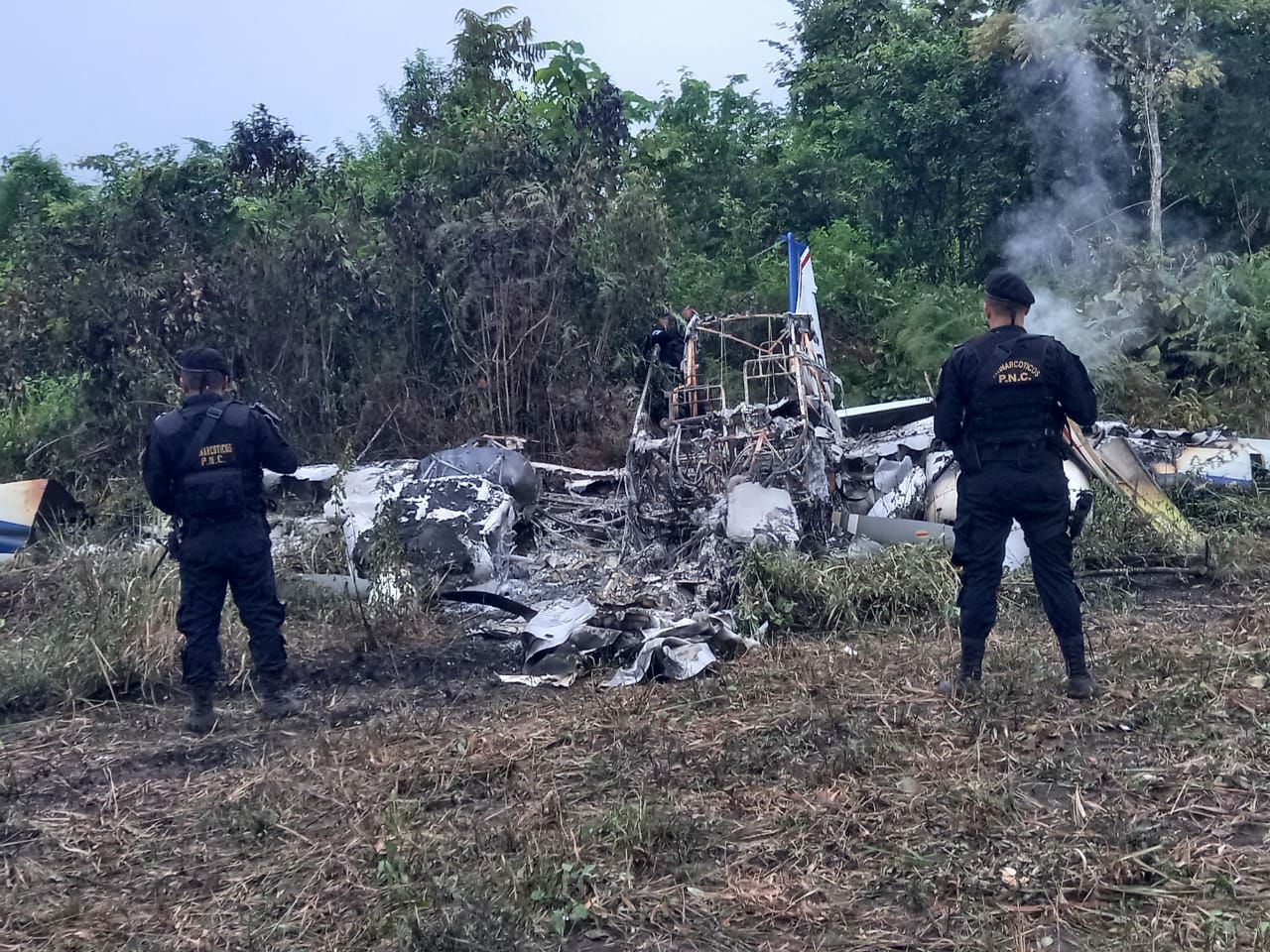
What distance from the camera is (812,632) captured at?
19.5 feet

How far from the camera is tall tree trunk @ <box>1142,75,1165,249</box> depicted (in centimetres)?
1293

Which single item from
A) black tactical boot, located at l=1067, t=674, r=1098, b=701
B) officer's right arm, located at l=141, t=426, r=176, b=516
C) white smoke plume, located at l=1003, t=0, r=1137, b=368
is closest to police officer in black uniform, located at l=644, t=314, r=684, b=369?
white smoke plume, located at l=1003, t=0, r=1137, b=368

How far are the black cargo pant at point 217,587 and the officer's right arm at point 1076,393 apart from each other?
10.8ft

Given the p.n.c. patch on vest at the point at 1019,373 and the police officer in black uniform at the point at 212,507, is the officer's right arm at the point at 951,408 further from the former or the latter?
the police officer in black uniform at the point at 212,507

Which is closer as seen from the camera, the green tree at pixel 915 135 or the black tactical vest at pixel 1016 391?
the black tactical vest at pixel 1016 391

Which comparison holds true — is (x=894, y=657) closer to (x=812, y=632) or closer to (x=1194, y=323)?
(x=812, y=632)

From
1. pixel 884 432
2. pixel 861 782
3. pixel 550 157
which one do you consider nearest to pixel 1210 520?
pixel 884 432

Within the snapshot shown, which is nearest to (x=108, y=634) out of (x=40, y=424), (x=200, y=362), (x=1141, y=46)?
(x=200, y=362)

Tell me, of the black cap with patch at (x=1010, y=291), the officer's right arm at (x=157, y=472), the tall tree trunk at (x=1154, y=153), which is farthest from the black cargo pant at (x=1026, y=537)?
the tall tree trunk at (x=1154, y=153)

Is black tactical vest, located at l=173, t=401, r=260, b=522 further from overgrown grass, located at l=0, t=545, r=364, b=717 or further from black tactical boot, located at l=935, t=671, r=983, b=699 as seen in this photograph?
black tactical boot, located at l=935, t=671, r=983, b=699

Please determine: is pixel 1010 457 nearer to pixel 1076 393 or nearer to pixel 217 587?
pixel 1076 393

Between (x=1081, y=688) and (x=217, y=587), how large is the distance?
352cm

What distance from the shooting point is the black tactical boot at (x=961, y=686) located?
4.46 meters

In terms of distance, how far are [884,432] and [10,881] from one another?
25.2 ft
